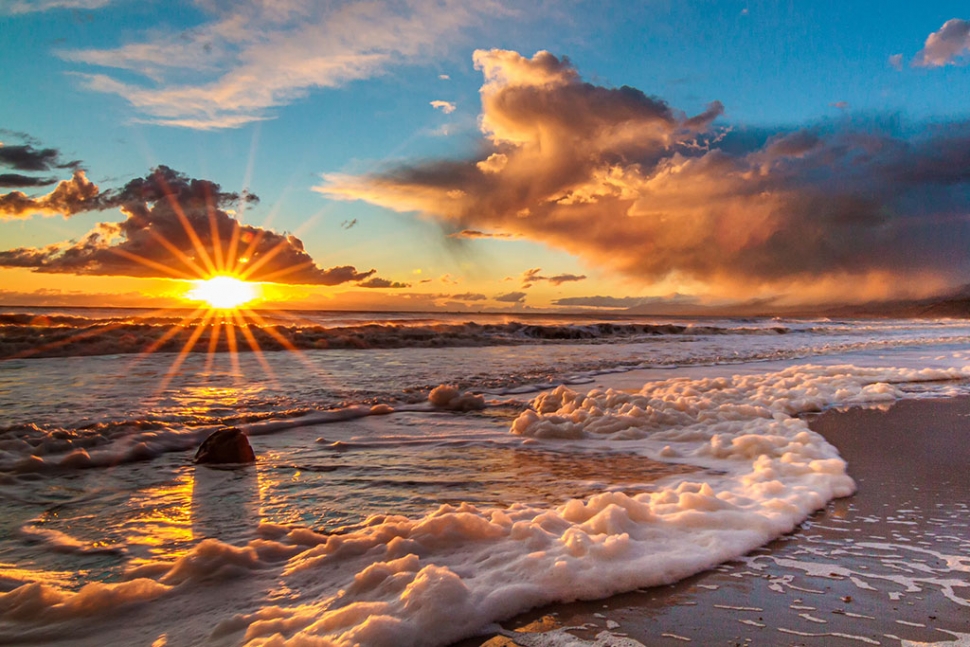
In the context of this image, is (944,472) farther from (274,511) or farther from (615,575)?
(274,511)

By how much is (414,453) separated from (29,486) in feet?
8.74

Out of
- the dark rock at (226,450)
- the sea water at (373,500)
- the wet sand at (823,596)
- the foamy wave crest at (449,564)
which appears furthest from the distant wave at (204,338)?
the wet sand at (823,596)

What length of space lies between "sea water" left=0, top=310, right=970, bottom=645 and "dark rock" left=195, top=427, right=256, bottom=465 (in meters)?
0.18

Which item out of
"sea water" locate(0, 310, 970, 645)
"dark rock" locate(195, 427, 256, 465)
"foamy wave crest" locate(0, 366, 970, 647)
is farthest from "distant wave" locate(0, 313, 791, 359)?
"foamy wave crest" locate(0, 366, 970, 647)

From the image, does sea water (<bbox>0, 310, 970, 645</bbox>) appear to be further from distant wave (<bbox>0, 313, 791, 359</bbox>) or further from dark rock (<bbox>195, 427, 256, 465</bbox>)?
distant wave (<bbox>0, 313, 791, 359</bbox>)

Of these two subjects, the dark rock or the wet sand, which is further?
the dark rock

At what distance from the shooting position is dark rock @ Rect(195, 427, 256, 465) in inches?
180

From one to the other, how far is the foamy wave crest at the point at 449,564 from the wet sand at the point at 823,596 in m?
0.11

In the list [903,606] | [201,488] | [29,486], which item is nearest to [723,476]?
[903,606]

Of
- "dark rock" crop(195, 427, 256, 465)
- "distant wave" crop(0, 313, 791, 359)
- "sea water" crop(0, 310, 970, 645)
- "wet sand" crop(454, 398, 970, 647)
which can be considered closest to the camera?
"wet sand" crop(454, 398, 970, 647)

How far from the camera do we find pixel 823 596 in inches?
89.3

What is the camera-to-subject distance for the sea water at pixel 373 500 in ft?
7.37

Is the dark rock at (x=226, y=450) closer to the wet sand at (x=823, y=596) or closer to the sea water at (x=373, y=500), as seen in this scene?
the sea water at (x=373, y=500)

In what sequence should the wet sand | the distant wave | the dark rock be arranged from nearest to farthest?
the wet sand → the dark rock → the distant wave
